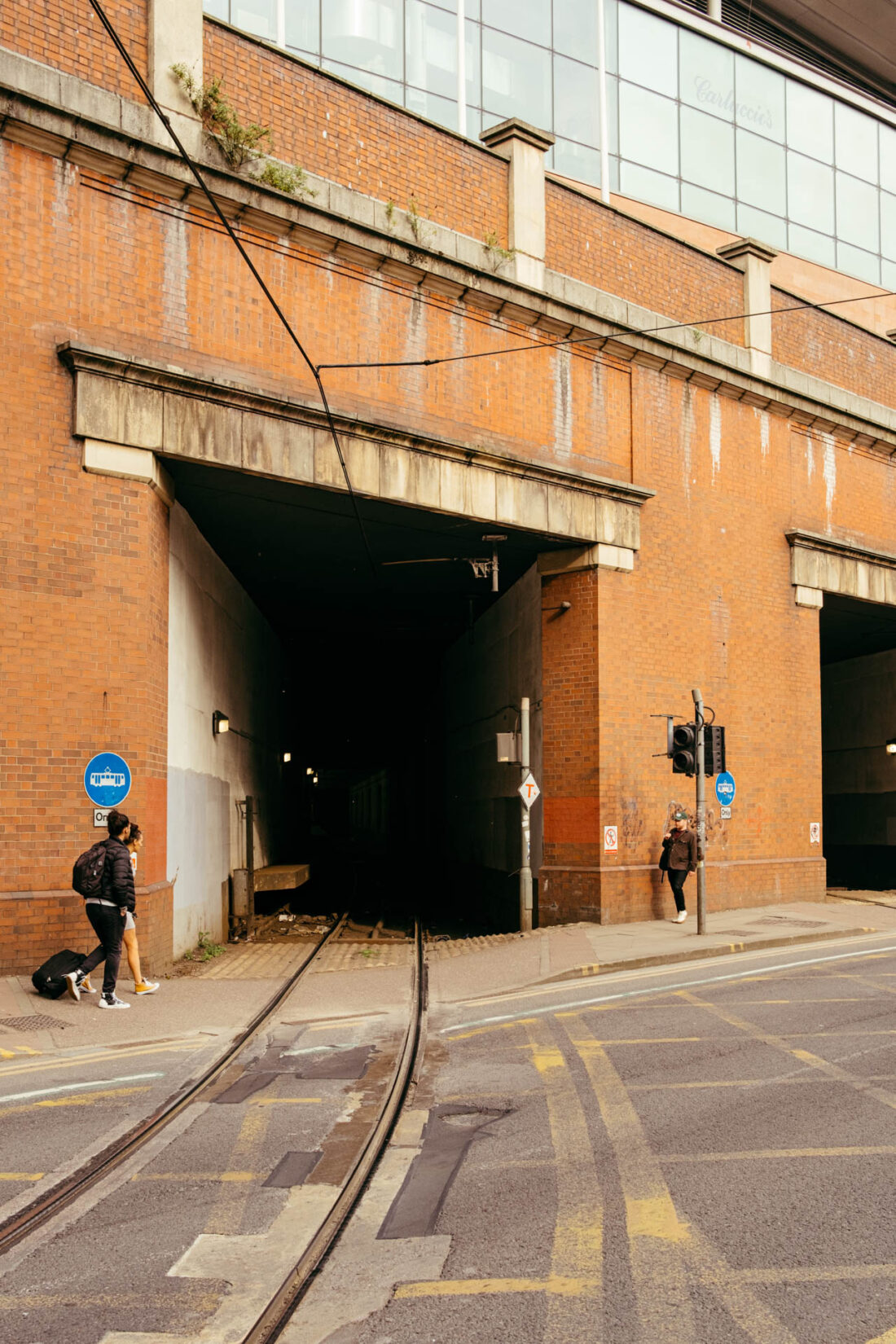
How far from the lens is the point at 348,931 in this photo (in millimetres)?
19250

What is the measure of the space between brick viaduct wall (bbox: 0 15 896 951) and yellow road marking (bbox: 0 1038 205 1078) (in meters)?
2.78

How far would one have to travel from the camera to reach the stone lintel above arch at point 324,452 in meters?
12.2

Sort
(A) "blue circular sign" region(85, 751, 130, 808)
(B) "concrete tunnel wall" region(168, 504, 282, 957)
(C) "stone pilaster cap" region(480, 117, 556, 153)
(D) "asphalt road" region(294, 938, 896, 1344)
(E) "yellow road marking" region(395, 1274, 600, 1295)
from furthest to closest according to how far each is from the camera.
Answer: (C) "stone pilaster cap" region(480, 117, 556, 153), (B) "concrete tunnel wall" region(168, 504, 282, 957), (A) "blue circular sign" region(85, 751, 130, 808), (E) "yellow road marking" region(395, 1274, 600, 1295), (D) "asphalt road" region(294, 938, 896, 1344)

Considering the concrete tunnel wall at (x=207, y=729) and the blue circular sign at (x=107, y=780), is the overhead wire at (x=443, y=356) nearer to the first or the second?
the concrete tunnel wall at (x=207, y=729)

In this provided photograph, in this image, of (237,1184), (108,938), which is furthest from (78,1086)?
(108,938)

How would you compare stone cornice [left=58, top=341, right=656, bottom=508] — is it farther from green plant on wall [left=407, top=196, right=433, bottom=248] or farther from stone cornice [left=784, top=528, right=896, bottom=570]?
stone cornice [left=784, top=528, right=896, bottom=570]

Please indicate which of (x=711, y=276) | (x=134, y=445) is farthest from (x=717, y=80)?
(x=134, y=445)

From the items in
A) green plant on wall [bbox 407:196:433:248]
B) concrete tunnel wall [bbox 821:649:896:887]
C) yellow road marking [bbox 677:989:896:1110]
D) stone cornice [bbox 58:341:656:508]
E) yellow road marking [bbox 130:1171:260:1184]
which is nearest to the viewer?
yellow road marking [bbox 130:1171:260:1184]

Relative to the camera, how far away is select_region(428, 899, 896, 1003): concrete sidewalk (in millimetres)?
12383

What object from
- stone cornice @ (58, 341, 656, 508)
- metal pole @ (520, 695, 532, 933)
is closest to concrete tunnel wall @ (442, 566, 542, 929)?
metal pole @ (520, 695, 532, 933)

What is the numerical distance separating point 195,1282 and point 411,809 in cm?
4089

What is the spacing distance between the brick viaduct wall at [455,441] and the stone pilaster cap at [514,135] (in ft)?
1.47

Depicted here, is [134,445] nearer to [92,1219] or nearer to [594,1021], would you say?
[594,1021]

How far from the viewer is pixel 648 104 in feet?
90.2
